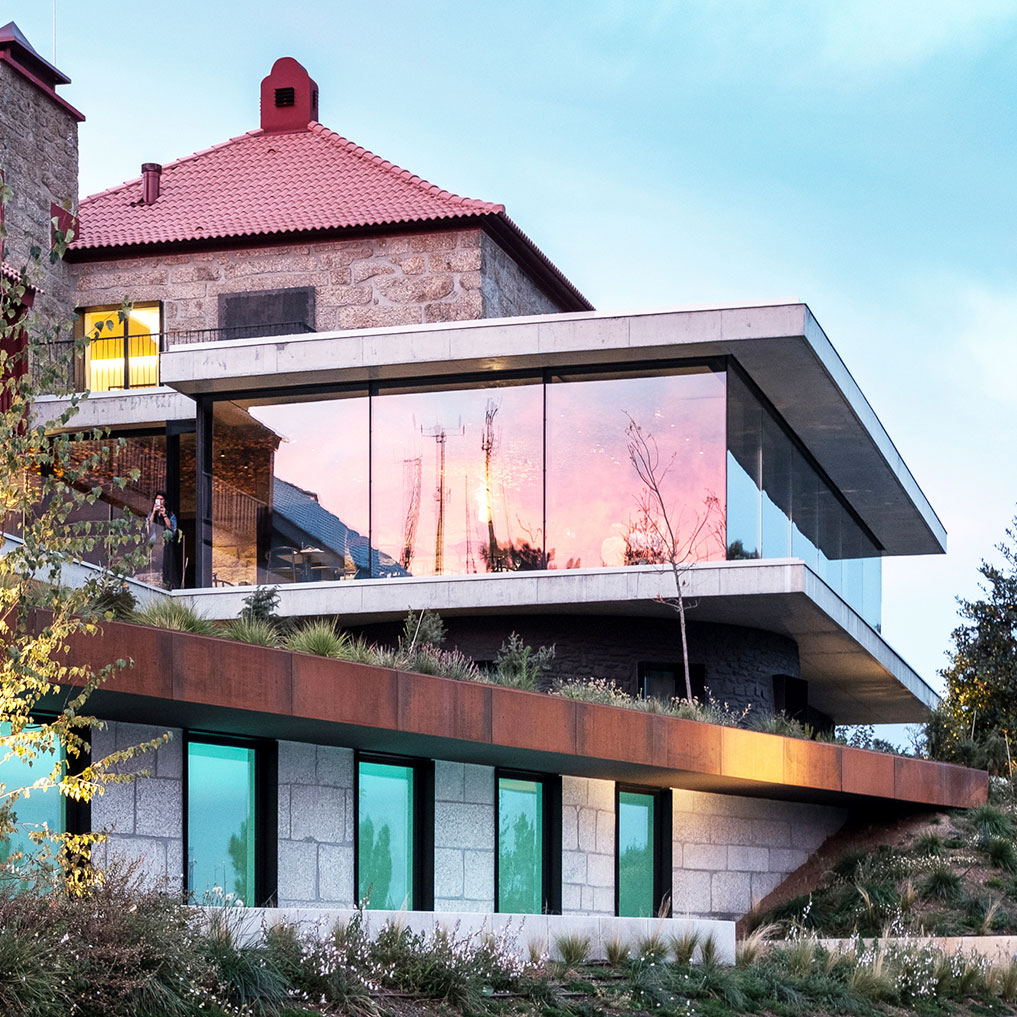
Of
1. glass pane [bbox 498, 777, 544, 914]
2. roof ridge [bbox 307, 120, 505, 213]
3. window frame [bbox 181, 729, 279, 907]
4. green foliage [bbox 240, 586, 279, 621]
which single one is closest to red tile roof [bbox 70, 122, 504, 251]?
roof ridge [bbox 307, 120, 505, 213]

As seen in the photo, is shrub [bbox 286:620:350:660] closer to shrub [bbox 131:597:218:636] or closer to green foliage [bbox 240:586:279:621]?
shrub [bbox 131:597:218:636]

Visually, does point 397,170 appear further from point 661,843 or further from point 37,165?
point 661,843

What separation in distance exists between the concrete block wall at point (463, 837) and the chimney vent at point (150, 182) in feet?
66.6


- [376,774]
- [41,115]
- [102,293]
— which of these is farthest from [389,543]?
[41,115]

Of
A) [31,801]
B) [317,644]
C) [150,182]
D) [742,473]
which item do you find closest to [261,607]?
[317,644]

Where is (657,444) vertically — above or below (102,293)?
below

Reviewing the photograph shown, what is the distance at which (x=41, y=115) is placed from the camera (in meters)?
33.4

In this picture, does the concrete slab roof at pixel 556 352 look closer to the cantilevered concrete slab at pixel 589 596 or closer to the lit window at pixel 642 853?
the cantilevered concrete slab at pixel 589 596

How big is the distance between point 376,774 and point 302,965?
5811mm

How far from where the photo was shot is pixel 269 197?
112 ft

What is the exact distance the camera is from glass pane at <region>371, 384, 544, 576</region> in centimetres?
2372

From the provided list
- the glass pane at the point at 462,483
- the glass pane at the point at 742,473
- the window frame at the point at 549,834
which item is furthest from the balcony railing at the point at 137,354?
the window frame at the point at 549,834

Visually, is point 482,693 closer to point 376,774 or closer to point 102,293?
point 376,774

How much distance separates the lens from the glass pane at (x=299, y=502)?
24375mm
